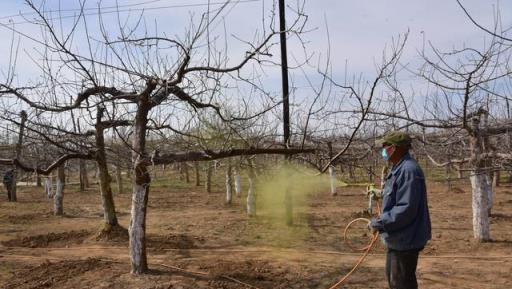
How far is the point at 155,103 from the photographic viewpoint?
21.5 feet

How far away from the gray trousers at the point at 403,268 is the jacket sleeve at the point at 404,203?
30 cm

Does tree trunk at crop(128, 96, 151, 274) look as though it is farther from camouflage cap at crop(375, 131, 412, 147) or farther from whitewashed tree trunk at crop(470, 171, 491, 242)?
whitewashed tree trunk at crop(470, 171, 491, 242)

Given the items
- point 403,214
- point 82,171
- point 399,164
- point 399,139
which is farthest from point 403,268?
point 82,171

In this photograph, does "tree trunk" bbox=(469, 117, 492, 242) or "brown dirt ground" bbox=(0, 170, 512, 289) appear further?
"tree trunk" bbox=(469, 117, 492, 242)

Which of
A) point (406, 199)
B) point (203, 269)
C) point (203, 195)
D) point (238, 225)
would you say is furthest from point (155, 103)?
point (203, 195)

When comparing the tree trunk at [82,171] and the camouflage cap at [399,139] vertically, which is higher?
the camouflage cap at [399,139]

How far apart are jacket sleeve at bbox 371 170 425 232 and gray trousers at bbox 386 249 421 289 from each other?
0.30 metres

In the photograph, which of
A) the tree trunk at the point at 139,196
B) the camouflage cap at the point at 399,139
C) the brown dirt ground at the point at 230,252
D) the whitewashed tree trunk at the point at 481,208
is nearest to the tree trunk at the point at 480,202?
the whitewashed tree trunk at the point at 481,208

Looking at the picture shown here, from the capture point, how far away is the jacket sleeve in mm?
4473

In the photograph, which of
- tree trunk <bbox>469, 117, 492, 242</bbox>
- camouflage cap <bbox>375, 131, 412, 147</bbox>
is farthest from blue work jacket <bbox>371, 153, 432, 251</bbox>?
tree trunk <bbox>469, 117, 492, 242</bbox>

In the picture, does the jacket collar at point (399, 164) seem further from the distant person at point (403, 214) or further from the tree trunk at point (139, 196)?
the tree trunk at point (139, 196)

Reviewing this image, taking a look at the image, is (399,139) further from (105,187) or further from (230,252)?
(105,187)

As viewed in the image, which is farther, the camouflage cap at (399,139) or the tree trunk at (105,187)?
the tree trunk at (105,187)

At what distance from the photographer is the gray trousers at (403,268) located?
4.70 meters
